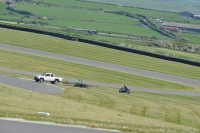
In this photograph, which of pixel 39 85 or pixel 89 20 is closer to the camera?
pixel 39 85

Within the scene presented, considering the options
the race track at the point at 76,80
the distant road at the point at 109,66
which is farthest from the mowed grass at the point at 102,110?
the distant road at the point at 109,66

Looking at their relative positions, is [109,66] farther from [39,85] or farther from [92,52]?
[39,85]

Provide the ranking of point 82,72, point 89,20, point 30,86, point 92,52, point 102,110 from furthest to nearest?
point 89,20 → point 92,52 → point 82,72 → point 30,86 → point 102,110

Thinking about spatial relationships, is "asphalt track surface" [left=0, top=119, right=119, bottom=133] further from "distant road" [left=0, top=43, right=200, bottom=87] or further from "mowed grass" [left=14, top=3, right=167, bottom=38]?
"mowed grass" [left=14, top=3, right=167, bottom=38]

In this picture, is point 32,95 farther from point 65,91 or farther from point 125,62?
point 125,62

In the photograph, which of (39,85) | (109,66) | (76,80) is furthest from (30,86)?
(109,66)

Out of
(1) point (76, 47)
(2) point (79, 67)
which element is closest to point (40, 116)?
(2) point (79, 67)

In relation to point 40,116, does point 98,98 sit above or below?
below

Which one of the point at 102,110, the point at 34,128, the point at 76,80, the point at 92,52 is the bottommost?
the point at 76,80
